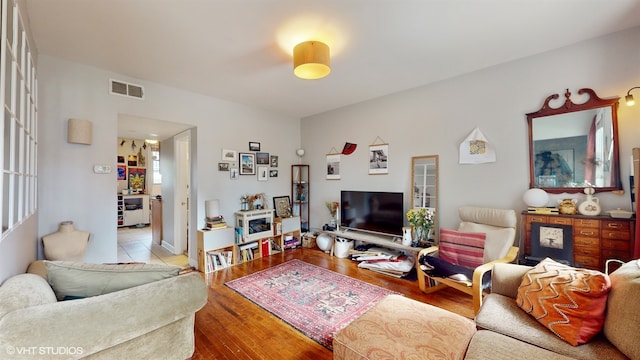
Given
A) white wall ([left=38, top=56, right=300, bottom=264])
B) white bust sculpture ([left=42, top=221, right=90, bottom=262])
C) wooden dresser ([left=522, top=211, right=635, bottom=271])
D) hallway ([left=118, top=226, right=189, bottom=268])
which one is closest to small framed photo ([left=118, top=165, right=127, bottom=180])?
hallway ([left=118, top=226, right=189, bottom=268])

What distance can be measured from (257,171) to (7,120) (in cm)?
312

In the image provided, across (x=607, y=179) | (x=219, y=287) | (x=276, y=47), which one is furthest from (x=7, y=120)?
(x=607, y=179)

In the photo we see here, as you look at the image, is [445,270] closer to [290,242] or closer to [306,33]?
[306,33]

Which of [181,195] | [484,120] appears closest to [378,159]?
[484,120]

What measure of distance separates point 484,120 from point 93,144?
459 centimetres

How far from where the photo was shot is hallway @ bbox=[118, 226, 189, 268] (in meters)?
4.09

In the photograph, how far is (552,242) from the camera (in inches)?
95.2

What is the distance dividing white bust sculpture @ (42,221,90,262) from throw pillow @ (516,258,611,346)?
3922 mm

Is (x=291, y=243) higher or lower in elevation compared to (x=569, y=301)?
lower

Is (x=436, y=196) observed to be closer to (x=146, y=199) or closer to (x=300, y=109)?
(x=300, y=109)

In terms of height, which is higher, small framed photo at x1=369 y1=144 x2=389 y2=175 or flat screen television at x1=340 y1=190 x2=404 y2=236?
small framed photo at x1=369 y1=144 x2=389 y2=175

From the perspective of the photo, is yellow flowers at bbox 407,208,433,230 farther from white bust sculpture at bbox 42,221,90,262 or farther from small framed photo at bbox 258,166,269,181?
white bust sculpture at bbox 42,221,90,262

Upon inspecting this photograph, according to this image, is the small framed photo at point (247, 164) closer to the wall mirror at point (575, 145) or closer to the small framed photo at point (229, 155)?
the small framed photo at point (229, 155)

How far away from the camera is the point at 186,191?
14.8 feet
